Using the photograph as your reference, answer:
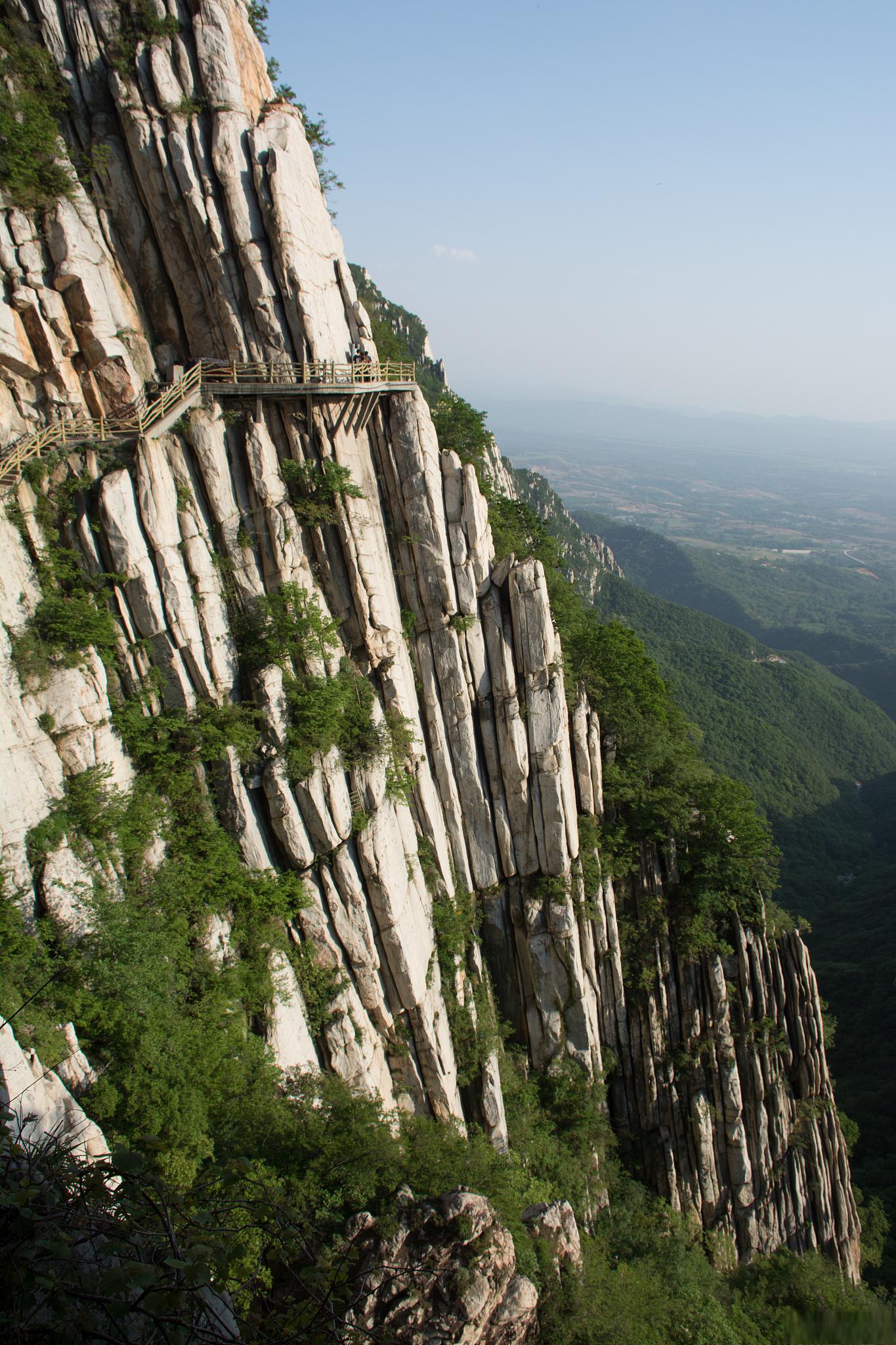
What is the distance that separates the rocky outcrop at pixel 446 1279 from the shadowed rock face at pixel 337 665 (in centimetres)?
750

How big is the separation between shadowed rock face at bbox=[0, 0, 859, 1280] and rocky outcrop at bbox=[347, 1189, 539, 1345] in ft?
24.6

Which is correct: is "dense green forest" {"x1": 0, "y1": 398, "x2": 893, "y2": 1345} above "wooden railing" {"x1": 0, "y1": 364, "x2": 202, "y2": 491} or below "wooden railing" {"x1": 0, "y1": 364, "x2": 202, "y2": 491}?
below

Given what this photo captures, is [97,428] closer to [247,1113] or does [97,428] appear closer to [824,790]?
[247,1113]

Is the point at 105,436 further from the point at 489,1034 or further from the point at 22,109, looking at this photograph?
the point at 489,1034

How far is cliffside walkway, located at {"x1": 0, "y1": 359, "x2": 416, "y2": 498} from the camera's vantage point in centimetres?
2080

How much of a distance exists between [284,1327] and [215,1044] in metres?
13.7

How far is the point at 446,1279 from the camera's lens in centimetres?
1270

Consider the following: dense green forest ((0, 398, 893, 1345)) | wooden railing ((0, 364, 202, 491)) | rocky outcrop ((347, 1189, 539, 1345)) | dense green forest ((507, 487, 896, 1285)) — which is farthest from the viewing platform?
dense green forest ((507, 487, 896, 1285))

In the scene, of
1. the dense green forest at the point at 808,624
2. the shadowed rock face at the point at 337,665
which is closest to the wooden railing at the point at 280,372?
the shadowed rock face at the point at 337,665

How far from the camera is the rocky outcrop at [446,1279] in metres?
12.1

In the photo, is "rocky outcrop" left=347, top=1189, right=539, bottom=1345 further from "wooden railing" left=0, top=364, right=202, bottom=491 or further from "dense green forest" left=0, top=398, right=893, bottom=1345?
"wooden railing" left=0, top=364, right=202, bottom=491

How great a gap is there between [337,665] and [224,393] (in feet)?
32.4

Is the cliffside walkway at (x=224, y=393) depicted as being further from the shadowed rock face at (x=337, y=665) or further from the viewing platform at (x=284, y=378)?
the shadowed rock face at (x=337, y=665)

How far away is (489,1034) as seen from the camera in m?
26.5
